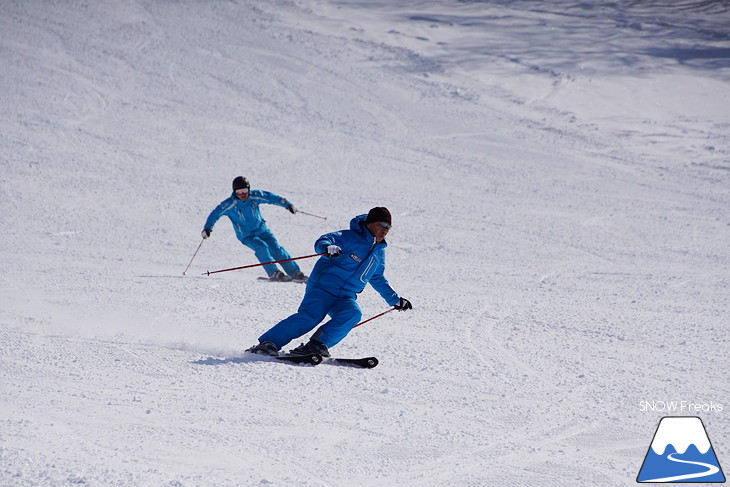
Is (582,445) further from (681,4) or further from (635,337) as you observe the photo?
(681,4)

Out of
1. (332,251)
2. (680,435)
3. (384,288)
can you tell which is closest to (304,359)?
(332,251)

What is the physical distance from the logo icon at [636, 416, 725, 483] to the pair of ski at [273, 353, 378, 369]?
2.03 meters

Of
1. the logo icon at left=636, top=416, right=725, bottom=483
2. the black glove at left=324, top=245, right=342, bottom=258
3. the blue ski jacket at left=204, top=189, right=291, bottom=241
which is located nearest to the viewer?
the logo icon at left=636, top=416, right=725, bottom=483

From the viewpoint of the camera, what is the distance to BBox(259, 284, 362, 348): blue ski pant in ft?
18.4

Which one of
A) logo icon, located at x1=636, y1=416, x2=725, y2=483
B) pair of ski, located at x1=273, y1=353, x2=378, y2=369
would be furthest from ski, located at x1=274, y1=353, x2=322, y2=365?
logo icon, located at x1=636, y1=416, x2=725, y2=483

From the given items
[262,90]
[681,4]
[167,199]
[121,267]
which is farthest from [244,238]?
[681,4]

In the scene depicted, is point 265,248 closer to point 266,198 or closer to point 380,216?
point 266,198

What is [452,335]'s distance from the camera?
6.72 meters

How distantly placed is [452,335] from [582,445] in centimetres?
250

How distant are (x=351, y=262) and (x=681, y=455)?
2620mm

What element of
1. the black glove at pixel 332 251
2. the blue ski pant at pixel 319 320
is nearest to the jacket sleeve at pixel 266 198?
the blue ski pant at pixel 319 320

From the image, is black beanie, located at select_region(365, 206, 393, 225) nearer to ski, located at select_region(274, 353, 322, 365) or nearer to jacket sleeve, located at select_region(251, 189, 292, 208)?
ski, located at select_region(274, 353, 322, 365)

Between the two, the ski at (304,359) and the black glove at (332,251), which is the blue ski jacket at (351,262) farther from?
the ski at (304,359)

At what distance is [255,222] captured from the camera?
9.16 meters
